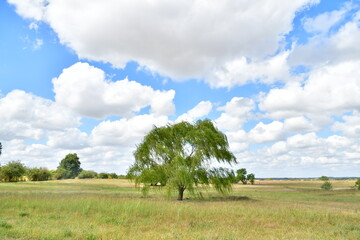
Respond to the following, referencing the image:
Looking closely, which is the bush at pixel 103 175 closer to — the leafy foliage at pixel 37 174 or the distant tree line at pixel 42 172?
the distant tree line at pixel 42 172

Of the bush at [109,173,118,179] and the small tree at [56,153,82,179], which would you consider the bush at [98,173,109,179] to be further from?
the small tree at [56,153,82,179]

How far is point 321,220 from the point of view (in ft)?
61.9

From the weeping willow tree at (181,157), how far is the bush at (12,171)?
72.6 meters

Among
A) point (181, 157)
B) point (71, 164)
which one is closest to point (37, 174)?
point (71, 164)

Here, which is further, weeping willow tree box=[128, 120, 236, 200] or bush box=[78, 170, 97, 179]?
bush box=[78, 170, 97, 179]

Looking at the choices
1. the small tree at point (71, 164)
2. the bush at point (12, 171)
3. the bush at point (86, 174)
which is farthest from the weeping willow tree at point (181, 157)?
the small tree at point (71, 164)

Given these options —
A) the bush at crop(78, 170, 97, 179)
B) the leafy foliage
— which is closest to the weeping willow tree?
Result: the leafy foliage

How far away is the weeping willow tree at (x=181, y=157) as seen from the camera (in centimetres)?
3084

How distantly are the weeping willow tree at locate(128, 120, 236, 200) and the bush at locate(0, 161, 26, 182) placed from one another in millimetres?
72631

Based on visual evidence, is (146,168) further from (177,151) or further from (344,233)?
(344,233)

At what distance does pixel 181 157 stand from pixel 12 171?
3113 inches

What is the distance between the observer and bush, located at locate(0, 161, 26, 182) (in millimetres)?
87562

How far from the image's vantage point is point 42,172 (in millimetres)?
104375

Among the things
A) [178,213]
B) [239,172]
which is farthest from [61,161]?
[178,213]
